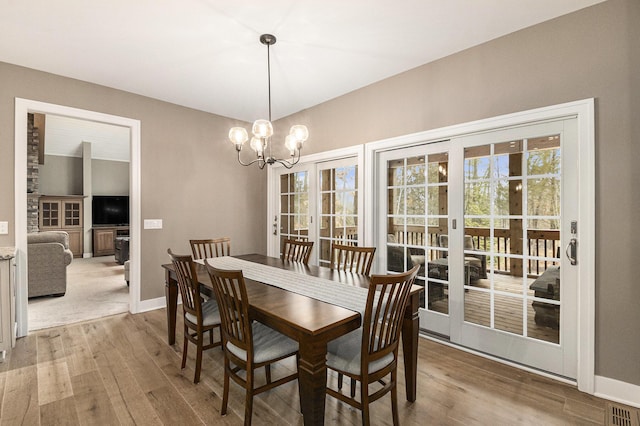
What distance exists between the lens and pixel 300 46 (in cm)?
274

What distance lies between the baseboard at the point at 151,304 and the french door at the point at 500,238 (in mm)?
3123

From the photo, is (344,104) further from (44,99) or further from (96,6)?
(44,99)

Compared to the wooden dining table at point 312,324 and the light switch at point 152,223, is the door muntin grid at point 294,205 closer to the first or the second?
the light switch at point 152,223

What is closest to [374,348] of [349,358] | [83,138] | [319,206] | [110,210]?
[349,358]

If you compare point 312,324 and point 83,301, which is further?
point 83,301

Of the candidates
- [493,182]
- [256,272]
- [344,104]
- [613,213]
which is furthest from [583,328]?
[344,104]

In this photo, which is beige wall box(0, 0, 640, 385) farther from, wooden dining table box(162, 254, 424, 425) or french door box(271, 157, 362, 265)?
wooden dining table box(162, 254, 424, 425)

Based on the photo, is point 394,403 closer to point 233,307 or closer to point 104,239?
point 233,307

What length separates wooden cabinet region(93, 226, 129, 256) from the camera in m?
8.50

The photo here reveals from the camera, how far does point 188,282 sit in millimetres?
2277

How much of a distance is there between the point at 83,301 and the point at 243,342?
3810 mm

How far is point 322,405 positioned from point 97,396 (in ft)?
5.60

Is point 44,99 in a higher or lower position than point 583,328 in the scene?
higher

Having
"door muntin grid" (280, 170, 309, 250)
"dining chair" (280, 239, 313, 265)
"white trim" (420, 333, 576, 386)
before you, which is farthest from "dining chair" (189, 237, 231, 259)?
"white trim" (420, 333, 576, 386)
